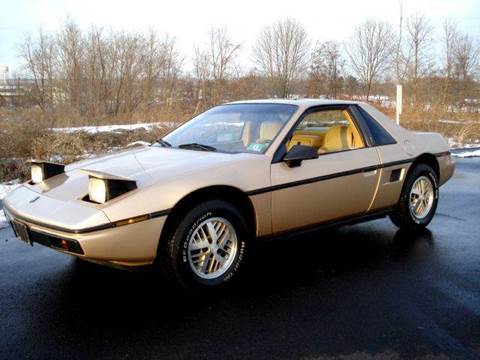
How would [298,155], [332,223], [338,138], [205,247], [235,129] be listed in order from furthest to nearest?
[338,138] < [235,129] < [332,223] < [298,155] < [205,247]

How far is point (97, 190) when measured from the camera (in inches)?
131

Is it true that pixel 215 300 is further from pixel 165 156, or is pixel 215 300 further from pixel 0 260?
pixel 0 260

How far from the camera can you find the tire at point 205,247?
3482mm

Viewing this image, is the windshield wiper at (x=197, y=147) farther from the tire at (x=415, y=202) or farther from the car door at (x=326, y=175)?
the tire at (x=415, y=202)

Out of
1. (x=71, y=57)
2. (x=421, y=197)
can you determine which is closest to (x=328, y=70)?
(x=71, y=57)

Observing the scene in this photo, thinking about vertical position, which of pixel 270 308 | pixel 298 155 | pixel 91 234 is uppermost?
pixel 298 155

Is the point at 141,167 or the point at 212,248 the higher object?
the point at 141,167

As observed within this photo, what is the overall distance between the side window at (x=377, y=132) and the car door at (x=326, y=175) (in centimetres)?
15

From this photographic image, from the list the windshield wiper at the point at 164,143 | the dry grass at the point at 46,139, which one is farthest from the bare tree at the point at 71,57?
the windshield wiper at the point at 164,143

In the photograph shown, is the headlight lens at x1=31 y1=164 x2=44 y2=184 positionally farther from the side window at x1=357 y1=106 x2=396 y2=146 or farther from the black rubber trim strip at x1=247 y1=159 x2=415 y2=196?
the side window at x1=357 y1=106 x2=396 y2=146

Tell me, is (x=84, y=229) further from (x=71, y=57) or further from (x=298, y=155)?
(x=71, y=57)

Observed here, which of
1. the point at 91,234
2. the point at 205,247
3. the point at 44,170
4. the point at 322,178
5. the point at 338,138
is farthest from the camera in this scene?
the point at 338,138

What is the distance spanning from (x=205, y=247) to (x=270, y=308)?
2.21 feet

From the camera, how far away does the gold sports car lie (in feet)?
10.8
